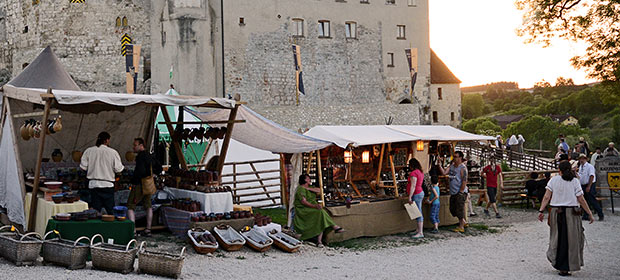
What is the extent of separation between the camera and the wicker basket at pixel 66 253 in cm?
644

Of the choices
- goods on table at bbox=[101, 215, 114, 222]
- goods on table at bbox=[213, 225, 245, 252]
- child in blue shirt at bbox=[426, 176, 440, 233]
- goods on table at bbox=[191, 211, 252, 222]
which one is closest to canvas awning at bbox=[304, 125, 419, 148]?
child in blue shirt at bbox=[426, 176, 440, 233]

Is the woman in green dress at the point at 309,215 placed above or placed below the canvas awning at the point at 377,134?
below

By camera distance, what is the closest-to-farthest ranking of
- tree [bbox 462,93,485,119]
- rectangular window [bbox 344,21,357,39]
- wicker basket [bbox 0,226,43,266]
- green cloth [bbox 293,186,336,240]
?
1. wicker basket [bbox 0,226,43,266]
2. green cloth [bbox 293,186,336,240]
3. rectangular window [bbox 344,21,357,39]
4. tree [bbox 462,93,485,119]

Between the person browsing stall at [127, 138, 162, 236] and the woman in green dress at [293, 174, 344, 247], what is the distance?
2.25 m

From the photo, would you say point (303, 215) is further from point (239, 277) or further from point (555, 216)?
point (555, 216)

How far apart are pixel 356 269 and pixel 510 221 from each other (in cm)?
604

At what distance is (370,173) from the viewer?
11977 millimetres

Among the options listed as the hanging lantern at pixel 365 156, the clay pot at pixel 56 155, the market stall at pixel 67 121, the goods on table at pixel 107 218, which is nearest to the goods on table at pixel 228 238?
the market stall at pixel 67 121

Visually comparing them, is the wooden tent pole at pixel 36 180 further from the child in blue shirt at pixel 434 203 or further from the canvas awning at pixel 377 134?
the child in blue shirt at pixel 434 203

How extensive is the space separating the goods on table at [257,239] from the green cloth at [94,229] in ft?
5.72

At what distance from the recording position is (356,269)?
783cm

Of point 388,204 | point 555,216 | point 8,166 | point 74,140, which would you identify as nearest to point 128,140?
point 74,140

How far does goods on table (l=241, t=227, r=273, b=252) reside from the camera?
847cm

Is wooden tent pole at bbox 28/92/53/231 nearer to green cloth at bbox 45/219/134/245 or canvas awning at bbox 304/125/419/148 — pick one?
green cloth at bbox 45/219/134/245
